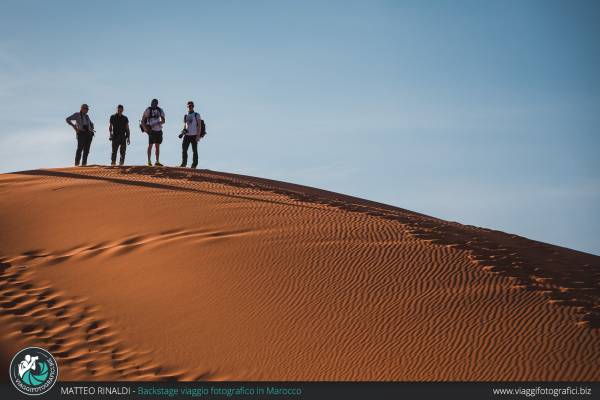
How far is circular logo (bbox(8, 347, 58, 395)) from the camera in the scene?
7.36 meters

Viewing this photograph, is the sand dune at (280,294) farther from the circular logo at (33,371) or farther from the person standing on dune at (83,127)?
the person standing on dune at (83,127)

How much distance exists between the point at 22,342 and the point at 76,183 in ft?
22.5

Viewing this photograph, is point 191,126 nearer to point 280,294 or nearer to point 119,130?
point 119,130

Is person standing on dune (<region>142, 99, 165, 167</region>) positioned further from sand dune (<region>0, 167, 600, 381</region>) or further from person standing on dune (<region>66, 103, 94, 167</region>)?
sand dune (<region>0, 167, 600, 381</region>)

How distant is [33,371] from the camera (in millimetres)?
7617

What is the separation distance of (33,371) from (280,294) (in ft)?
10.6

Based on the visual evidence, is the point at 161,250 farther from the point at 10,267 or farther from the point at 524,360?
the point at 524,360

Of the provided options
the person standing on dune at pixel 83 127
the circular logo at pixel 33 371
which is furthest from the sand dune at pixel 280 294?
the person standing on dune at pixel 83 127

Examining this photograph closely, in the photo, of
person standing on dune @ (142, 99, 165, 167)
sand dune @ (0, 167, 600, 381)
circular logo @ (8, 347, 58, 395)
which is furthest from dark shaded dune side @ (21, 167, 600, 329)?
circular logo @ (8, 347, 58, 395)

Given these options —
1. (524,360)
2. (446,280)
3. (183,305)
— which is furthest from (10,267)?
(524,360)

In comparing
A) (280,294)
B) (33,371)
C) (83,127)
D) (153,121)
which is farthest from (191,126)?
(33,371)

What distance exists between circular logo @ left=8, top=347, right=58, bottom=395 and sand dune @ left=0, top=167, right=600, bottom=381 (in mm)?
170

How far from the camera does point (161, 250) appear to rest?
1102 centimetres

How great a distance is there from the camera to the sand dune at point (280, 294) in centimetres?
792
